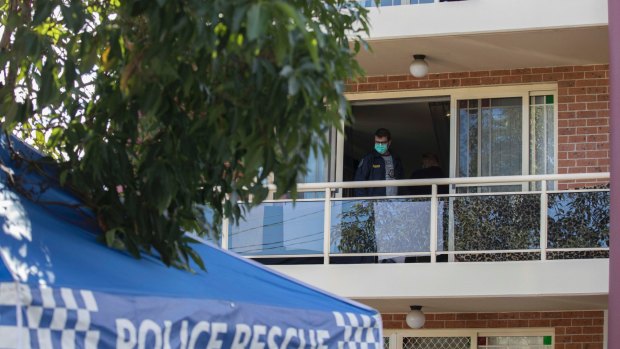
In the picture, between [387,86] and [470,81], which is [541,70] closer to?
[470,81]

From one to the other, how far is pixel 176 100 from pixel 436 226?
333 inches

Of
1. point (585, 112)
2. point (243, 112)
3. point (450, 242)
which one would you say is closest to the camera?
point (243, 112)

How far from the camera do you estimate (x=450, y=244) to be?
14.0m

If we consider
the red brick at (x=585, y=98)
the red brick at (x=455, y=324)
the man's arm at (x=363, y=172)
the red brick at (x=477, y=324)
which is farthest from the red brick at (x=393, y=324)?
the red brick at (x=585, y=98)

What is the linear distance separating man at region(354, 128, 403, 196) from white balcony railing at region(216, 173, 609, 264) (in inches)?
16.4

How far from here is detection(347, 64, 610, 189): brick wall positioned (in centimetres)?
1495

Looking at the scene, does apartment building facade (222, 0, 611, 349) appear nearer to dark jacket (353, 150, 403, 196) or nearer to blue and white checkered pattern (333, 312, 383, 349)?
dark jacket (353, 150, 403, 196)

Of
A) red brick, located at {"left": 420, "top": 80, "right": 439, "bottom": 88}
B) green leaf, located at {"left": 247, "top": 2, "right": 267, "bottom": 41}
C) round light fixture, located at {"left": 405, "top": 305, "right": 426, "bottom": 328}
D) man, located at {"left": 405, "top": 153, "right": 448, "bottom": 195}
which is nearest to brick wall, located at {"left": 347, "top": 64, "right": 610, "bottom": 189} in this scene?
red brick, located at {"left": 420, "top": 80, "right": 439, "bottom": 88}

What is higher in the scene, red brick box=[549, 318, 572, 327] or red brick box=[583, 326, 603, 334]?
red brick box=[549, 318, 572, 327]

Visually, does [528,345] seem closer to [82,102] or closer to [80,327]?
[82,102]

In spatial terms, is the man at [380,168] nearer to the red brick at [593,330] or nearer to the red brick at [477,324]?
the red brick at [477,324]

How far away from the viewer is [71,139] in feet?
20.0

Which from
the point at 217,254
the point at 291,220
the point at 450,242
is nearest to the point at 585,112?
the point at 450,242

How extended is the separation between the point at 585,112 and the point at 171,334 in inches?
414
